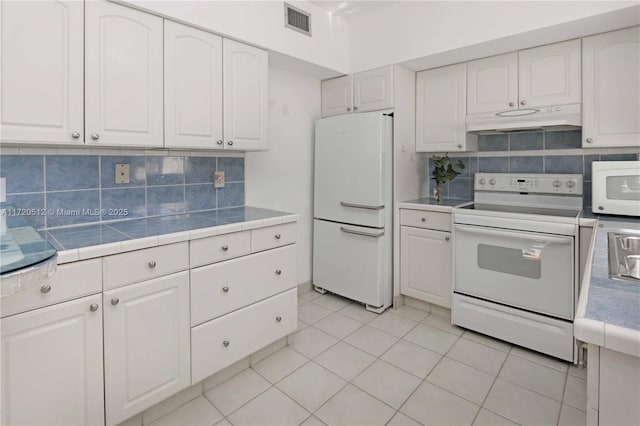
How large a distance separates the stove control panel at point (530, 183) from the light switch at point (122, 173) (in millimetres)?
2641

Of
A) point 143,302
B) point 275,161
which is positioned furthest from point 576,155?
point 143,302

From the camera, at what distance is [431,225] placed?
2.81m

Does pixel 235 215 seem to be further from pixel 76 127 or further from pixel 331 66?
pixel 331 66

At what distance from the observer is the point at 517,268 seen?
91.8 inches

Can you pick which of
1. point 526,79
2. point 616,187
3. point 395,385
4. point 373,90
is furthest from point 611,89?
point 395,385

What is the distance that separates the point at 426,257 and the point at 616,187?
129 centimetres

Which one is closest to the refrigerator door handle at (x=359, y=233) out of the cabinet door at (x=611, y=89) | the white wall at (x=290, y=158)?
the white wall at (x=290, y=158)

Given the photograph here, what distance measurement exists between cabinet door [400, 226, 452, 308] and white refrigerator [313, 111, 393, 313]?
5.3 inches

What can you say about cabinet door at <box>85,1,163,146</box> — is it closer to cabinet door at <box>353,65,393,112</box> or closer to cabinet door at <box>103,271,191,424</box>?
cabinet door at <box>103,271,191,424</box>

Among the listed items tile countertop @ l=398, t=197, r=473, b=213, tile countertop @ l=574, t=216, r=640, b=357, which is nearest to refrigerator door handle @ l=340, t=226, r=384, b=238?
tile countertop @ l=398, t=197, r=473, b=213

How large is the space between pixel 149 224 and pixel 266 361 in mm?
1106

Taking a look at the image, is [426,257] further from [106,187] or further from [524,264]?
[106,187]

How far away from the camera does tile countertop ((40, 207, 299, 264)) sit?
146 cm

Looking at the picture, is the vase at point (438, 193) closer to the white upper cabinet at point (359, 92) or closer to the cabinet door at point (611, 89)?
the white upper cabinet at point (359, 92)
